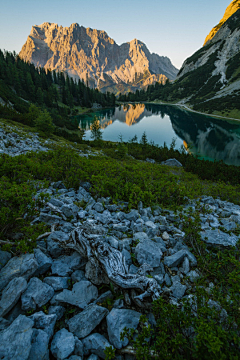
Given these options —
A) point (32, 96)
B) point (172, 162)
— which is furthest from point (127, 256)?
point (32, 96)

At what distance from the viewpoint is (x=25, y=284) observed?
2.90 meters

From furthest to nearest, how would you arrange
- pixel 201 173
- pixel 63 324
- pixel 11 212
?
pixel 201 173 < pixel 11 212 < pixel 63 324

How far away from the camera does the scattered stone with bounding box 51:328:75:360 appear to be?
2307mm

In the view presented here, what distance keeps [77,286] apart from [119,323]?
3.40 ft

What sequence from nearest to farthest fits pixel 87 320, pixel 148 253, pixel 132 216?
1. pixel 87 320
2. pixel 148 253
3. pixel 132 216

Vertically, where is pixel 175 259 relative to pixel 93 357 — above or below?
above

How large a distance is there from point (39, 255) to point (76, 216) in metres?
1.95

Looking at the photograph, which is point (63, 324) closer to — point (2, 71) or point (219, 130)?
point (219, 130)

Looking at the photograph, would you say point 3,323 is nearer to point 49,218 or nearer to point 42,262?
point 42,262

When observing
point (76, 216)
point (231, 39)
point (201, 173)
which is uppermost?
point (231, 39)

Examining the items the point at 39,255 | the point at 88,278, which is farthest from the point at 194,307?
the point at 39,255

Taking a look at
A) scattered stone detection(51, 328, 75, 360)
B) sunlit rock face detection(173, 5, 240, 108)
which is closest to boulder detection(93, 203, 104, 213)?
scattered stone detection(51, 328, 75, 360)

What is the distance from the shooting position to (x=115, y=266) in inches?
136

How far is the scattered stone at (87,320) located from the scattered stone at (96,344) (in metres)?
0.09
